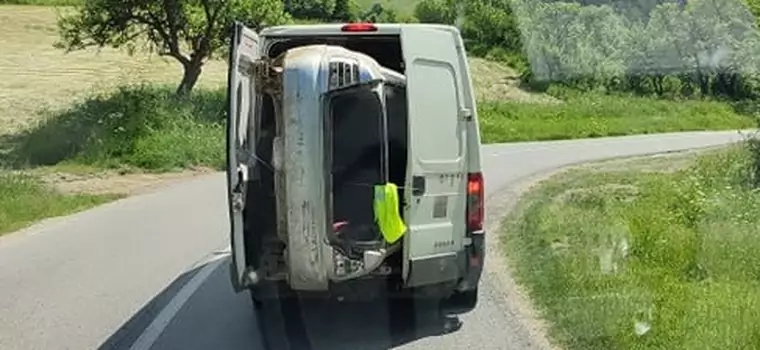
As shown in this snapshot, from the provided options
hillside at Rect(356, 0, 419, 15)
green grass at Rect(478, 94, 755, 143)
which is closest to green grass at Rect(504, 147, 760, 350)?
green grass at Rect(478, 94, 755, 143)

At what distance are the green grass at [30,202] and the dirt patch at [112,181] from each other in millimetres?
602

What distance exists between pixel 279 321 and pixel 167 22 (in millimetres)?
21467

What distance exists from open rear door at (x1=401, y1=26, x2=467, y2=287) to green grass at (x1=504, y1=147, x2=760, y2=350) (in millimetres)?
1038

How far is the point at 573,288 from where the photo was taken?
30.1 ft

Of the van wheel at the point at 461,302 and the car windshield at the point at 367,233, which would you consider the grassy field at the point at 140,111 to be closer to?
the car windshield at the point at 367,233

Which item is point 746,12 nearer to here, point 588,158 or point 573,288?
point 588,158

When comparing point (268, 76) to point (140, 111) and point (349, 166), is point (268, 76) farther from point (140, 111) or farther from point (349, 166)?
point (140, 111)

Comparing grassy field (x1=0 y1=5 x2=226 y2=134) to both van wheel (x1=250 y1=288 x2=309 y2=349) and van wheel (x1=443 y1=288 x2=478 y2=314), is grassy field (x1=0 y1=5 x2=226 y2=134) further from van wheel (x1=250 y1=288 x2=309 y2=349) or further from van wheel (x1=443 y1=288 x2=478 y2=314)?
van wheel (x1=443 y1=288 x2=478 y2=314)

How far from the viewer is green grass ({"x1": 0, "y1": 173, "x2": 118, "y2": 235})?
15203mm

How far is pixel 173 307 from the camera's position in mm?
9078

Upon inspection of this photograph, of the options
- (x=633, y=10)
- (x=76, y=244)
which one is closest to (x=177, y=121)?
(x=76, y=244)

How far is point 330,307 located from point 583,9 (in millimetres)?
38011

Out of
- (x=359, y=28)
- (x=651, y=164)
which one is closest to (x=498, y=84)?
(x=651, y=164)

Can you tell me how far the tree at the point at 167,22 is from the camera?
1126 inches
